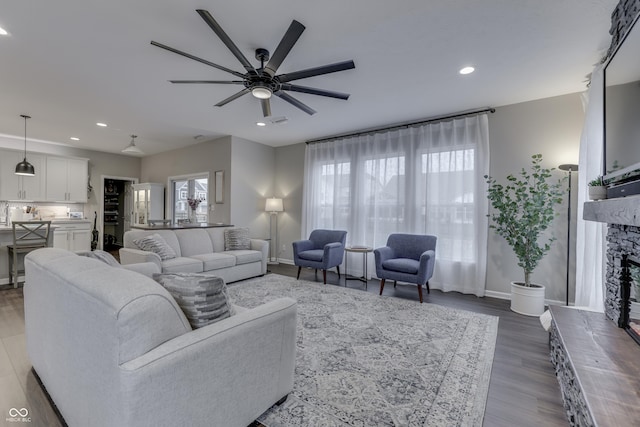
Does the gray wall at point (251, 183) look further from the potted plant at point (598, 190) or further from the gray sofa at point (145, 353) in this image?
the potted plant at point (598, 190)

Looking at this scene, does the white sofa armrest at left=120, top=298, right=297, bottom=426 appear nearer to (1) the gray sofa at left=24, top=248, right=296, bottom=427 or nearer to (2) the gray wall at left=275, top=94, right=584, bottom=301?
(1) the gray sofa at left=24, top=248, right=296, bottom=427

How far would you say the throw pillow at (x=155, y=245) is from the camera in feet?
12.6

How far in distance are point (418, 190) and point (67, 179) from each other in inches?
305

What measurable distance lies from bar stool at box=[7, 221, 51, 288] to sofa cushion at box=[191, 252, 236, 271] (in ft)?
7.69

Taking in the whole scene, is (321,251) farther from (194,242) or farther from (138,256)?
(138,256)

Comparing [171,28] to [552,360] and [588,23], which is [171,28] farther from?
[552,360]

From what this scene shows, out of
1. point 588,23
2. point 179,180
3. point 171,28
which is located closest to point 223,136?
point 179,180

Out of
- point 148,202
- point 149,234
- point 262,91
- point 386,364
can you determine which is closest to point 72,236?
point 148,202

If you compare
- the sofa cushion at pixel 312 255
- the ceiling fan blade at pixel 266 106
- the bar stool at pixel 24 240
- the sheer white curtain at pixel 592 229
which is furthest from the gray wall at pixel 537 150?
the bar stool at pixel 24 240

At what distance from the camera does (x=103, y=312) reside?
3.49ft

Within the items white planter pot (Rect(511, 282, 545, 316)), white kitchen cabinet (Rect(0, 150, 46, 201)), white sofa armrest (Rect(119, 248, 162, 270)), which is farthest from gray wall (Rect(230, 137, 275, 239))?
white planter pot (Rect(511, 282, 545, 316))

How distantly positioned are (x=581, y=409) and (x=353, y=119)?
13.5ft

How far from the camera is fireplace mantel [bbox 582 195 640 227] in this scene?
1548mm

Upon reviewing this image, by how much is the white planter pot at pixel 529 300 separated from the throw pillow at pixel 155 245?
4.59 metres
